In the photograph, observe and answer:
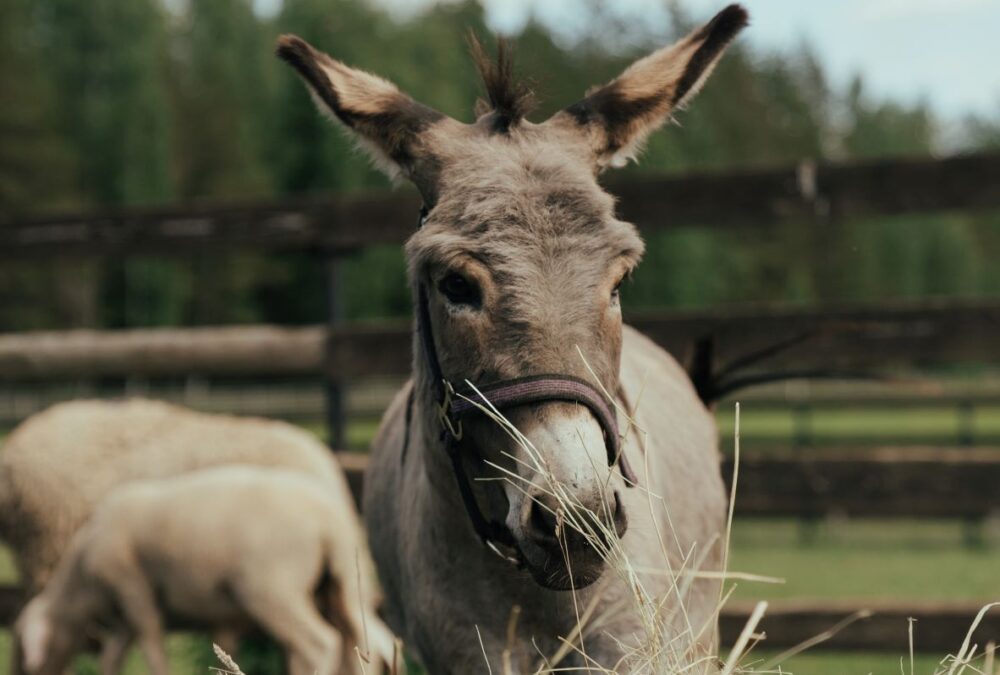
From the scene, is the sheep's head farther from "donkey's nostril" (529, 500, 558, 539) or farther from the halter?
"donkey's nostril" (529, 500, 558, 539)

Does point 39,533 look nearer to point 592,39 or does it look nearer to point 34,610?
point 34,610

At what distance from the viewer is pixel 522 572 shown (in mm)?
2732

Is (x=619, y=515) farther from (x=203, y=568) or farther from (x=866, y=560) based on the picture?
(x=866, y=560)

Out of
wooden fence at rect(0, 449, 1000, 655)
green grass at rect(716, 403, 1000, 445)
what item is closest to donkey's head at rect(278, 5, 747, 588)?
wooden fence at rect(0, 449, 1000, 655)

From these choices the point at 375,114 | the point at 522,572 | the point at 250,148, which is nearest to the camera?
the point at 522,572

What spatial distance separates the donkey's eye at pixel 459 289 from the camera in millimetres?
2512

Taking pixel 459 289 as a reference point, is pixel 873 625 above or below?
below

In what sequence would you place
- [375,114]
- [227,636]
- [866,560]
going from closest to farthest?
[375,114] → [227,636] → [866,560]

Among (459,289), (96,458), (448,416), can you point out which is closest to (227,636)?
(96,458)

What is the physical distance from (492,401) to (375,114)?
0.85 meters

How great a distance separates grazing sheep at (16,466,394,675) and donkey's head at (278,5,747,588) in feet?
8.88

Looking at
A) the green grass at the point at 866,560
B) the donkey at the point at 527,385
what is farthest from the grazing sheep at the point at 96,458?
the green grass at the point at 866,560

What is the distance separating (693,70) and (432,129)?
0.69 meters

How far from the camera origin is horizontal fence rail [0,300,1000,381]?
571 centimetres
